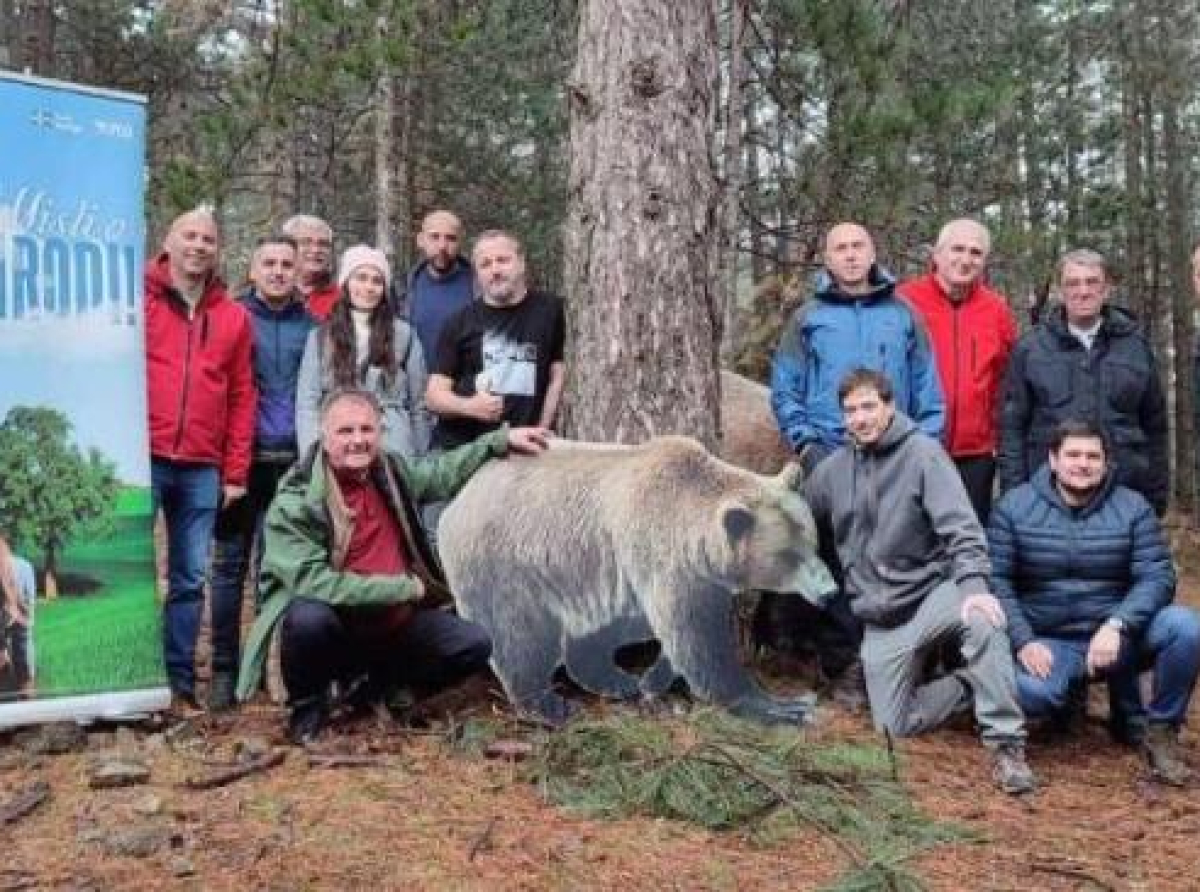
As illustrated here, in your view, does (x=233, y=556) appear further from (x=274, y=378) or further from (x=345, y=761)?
(x=345, y=761)

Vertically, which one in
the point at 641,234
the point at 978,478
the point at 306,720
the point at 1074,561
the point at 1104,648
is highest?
the point at 641,234

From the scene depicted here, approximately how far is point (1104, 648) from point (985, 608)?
20.1 inches

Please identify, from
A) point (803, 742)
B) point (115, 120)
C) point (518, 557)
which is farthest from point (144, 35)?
point (803, 742)

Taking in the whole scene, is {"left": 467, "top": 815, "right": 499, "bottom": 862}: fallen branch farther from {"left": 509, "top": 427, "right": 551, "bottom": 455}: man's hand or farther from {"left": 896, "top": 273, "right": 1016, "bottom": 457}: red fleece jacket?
{"left": 896, "top": 273, "right": 1016, "bottom": 457}: red fleece jacket

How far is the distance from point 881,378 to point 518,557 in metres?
1.50

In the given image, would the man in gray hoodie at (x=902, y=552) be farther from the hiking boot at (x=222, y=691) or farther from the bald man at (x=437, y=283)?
the hiking boot at (x=222, y=691)

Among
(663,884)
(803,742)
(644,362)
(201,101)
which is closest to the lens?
(663,884)

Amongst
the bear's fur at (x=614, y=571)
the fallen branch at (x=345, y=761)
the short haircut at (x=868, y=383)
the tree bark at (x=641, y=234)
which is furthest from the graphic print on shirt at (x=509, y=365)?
the fallen branch at (x=345, y=761)

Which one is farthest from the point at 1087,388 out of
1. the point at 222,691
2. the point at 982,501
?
the point at 222,691

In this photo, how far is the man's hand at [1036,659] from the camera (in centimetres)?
469

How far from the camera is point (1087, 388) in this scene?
5.33 metres

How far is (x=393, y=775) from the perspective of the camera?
156 inches

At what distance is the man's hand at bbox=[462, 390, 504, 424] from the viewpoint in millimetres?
5008

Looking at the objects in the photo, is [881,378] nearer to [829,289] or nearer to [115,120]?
[829,289]
